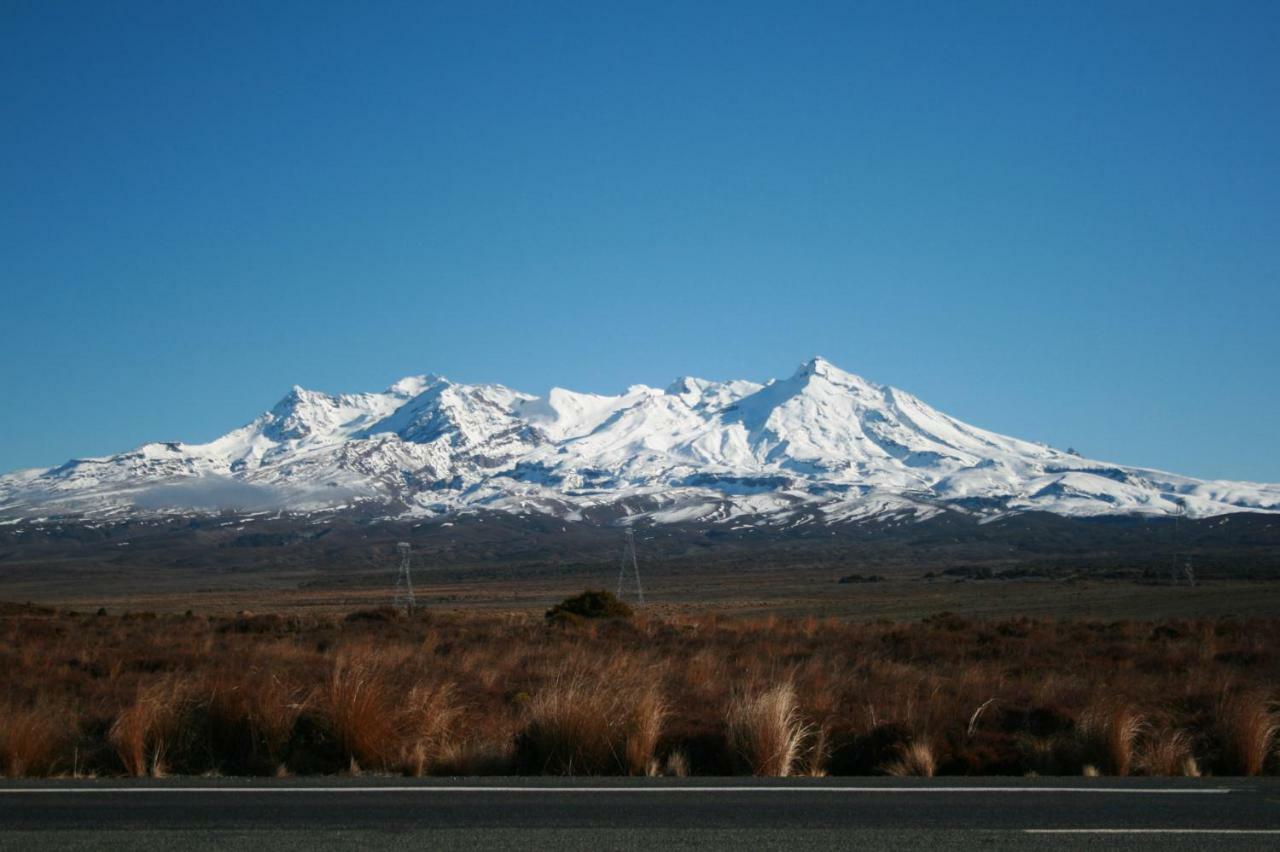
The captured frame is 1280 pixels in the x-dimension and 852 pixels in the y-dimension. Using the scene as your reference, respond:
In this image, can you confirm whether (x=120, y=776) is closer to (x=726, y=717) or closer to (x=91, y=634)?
(x=726, y=717)

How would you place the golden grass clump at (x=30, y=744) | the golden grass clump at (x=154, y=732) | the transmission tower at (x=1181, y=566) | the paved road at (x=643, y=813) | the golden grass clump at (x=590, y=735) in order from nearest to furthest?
the paved road at (x=643, y=813)
the golden grass clump at (x=30, y=744)
the golden grass clump at (x=590, y=735)
the golden grass clump at (x=154, y=732)
the transmission tower at (x=1181, y=566)

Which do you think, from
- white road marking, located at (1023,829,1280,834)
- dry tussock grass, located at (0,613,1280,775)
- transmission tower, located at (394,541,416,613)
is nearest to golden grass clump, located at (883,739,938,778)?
dry tussock grass, located at (0,613,1280,775)

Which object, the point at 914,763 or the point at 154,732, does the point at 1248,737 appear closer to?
the point at 914,763

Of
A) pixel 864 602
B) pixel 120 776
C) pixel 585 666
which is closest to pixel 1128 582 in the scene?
pixel 864 602

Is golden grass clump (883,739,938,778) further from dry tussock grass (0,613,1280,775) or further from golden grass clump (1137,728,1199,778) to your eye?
golden grass clump (1137,728,1199,778)

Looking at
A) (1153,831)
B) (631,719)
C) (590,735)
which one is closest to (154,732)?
(590,735)

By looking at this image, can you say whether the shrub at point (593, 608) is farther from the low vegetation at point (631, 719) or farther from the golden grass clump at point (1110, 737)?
the golden grass clump at point (1110, 737)

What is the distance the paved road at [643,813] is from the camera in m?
7.57

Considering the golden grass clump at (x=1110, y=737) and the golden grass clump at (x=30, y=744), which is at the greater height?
the golden grass clump at (x=30, y=744)

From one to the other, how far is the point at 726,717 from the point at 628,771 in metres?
1.51

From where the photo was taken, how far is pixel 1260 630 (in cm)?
2745

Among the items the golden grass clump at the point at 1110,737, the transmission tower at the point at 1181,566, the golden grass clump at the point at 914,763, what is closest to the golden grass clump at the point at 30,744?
the golden grass clump at the point at 914,763

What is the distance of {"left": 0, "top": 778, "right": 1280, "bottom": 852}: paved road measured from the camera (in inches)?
298

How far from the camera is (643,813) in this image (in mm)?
8398
